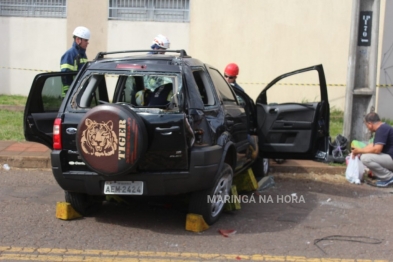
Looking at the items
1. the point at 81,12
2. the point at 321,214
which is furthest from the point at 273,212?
the point at 81,12

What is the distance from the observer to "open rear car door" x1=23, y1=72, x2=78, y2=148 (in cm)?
708

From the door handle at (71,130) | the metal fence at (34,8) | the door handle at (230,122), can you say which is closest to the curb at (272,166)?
the door handle at (230,122)

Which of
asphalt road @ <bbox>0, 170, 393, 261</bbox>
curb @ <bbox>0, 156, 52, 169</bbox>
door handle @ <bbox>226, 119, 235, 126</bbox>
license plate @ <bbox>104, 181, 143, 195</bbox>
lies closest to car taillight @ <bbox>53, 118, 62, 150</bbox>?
license plate @ <bbox>104, 181, 143, 195</bbox>

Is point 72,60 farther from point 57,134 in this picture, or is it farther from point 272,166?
point 272,166

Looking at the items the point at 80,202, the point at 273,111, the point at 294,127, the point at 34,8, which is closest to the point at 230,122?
the point at 273,111

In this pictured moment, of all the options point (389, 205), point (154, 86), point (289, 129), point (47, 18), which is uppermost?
point (47, 18)

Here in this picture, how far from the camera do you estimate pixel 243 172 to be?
25.2 feet

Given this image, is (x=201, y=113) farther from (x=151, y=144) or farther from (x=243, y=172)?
(x=243, y=172)

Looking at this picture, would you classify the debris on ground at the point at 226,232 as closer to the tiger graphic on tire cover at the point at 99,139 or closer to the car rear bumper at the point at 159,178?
the car rear bumper at the point at 159,178

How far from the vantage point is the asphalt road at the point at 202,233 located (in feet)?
17.7

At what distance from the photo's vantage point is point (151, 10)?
46.8ft

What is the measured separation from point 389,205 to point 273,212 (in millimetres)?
1579

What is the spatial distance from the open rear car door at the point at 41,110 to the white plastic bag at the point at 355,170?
4.04 metres

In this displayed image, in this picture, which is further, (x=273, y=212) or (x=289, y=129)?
(x=289, y=129)
